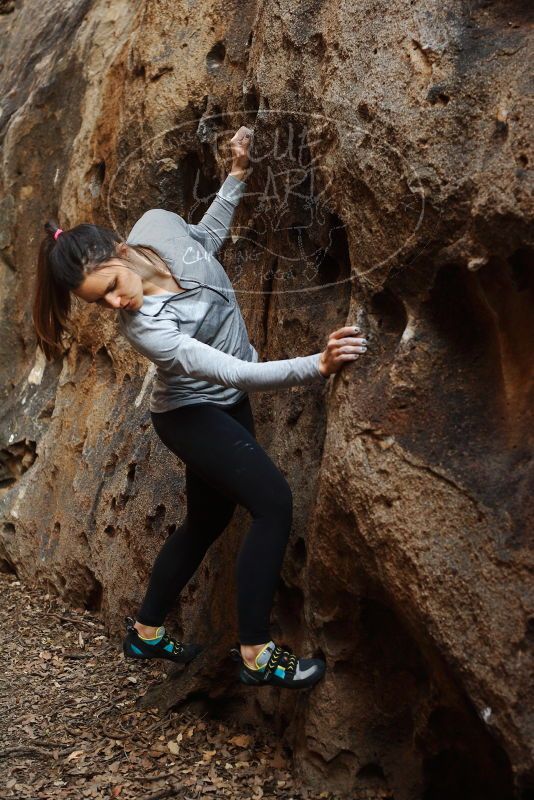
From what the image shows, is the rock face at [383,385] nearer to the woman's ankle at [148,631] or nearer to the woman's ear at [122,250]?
the woman's ankle at [148,631]

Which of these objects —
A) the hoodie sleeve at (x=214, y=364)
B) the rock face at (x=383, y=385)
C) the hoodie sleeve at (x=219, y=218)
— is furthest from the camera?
the hoodie sleeve at (x=219, y=218)

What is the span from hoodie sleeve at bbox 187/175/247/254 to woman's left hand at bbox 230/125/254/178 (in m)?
0.06

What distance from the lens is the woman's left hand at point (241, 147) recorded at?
3857 mm

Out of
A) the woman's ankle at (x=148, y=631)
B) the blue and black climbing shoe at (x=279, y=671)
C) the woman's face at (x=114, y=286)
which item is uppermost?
the woman's face at (x=114, y=286)

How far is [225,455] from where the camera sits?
10.8 feet

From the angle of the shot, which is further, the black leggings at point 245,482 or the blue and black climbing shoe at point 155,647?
the blue and black climbing shoe at point 155,647

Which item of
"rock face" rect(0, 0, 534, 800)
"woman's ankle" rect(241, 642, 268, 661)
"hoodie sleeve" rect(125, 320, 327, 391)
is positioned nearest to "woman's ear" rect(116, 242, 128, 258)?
"hoodie sleeve" rect(125, 320, 327, 391)

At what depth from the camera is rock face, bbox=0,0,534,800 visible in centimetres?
272

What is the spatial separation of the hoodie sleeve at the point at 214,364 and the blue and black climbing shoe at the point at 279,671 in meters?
0.89

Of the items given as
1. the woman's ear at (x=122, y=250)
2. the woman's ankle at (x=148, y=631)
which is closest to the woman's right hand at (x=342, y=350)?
the woman's ear at (x=122, y=250)

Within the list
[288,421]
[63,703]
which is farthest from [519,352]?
[63,703]

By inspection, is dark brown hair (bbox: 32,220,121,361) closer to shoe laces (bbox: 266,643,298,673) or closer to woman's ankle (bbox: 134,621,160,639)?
woman's ankle (bbox: 134,621,160,639)

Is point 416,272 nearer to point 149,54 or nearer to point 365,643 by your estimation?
point 365,643

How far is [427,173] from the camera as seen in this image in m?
2.86
